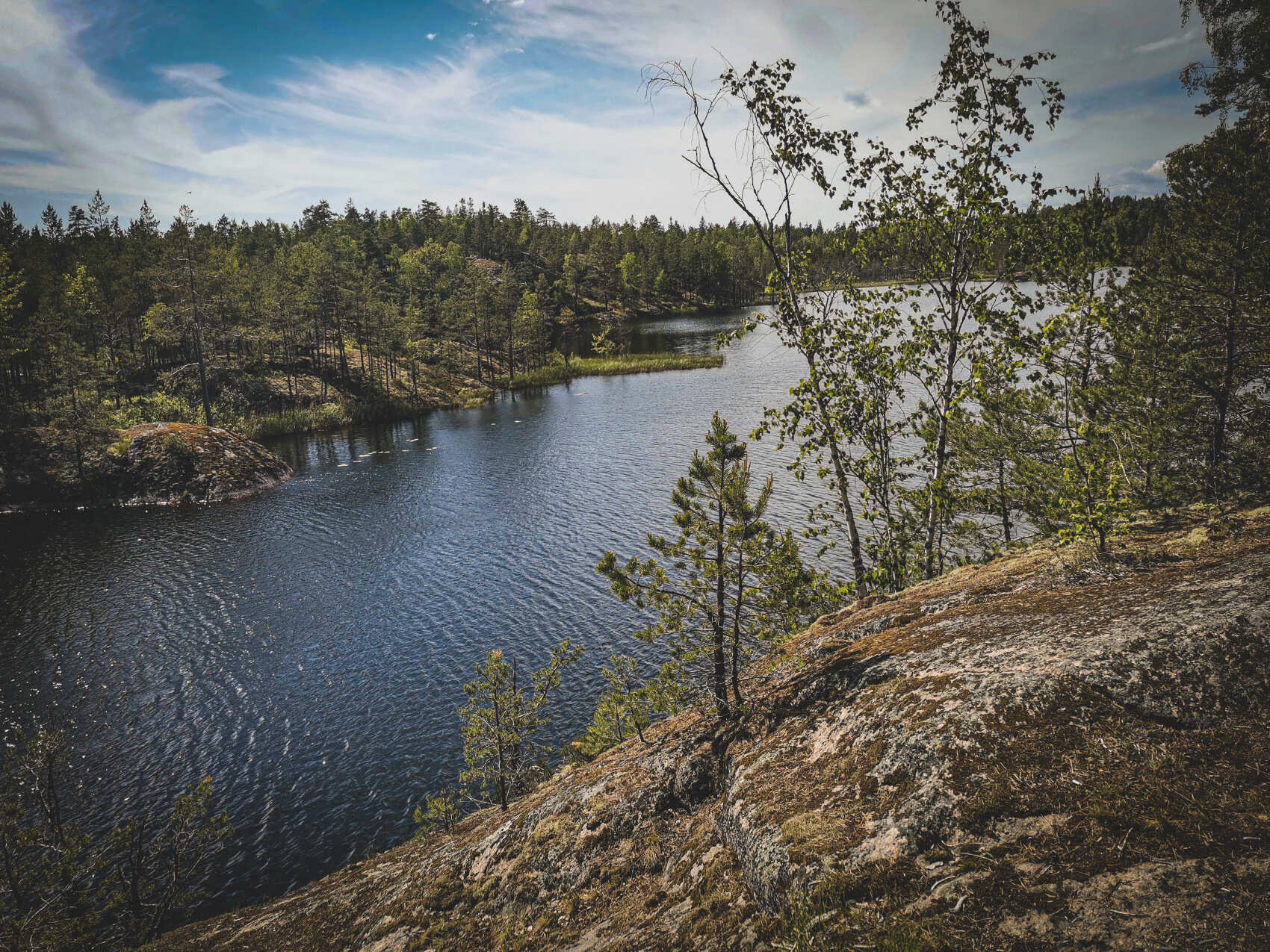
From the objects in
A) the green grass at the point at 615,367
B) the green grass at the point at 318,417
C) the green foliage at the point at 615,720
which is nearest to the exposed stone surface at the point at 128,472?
the green grass at the point at 318,417

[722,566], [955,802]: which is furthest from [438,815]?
[955,802]

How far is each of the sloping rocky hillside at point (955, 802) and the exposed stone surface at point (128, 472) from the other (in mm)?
45474

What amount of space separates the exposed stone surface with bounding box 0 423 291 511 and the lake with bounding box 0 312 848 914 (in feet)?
8.07

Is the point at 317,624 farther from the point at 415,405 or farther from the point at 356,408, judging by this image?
the point at 415,405

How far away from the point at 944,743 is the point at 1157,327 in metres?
15.7

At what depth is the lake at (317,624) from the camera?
18.4 m

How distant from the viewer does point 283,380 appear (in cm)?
7738

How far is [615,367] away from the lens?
9038cm

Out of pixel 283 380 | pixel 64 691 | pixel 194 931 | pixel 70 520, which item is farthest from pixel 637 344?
pixel 194 931

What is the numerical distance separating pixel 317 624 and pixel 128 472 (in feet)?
106

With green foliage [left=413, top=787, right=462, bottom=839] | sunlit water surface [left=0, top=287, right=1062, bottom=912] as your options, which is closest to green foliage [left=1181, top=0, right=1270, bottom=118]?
sunlit water surface [left=0, top=287, right=1062, bottom=912]

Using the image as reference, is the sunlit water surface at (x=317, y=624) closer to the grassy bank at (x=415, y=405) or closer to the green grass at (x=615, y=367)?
the grassy bank at (x=415, y=405)

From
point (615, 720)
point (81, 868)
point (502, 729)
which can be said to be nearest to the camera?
point (81, 868)

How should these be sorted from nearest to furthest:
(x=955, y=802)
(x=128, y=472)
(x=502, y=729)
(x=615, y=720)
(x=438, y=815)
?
(x=955, y=802)
(x=502, y=729)
(x=438, y=815)
(x=615, y=720)
(x=128, y=472)
